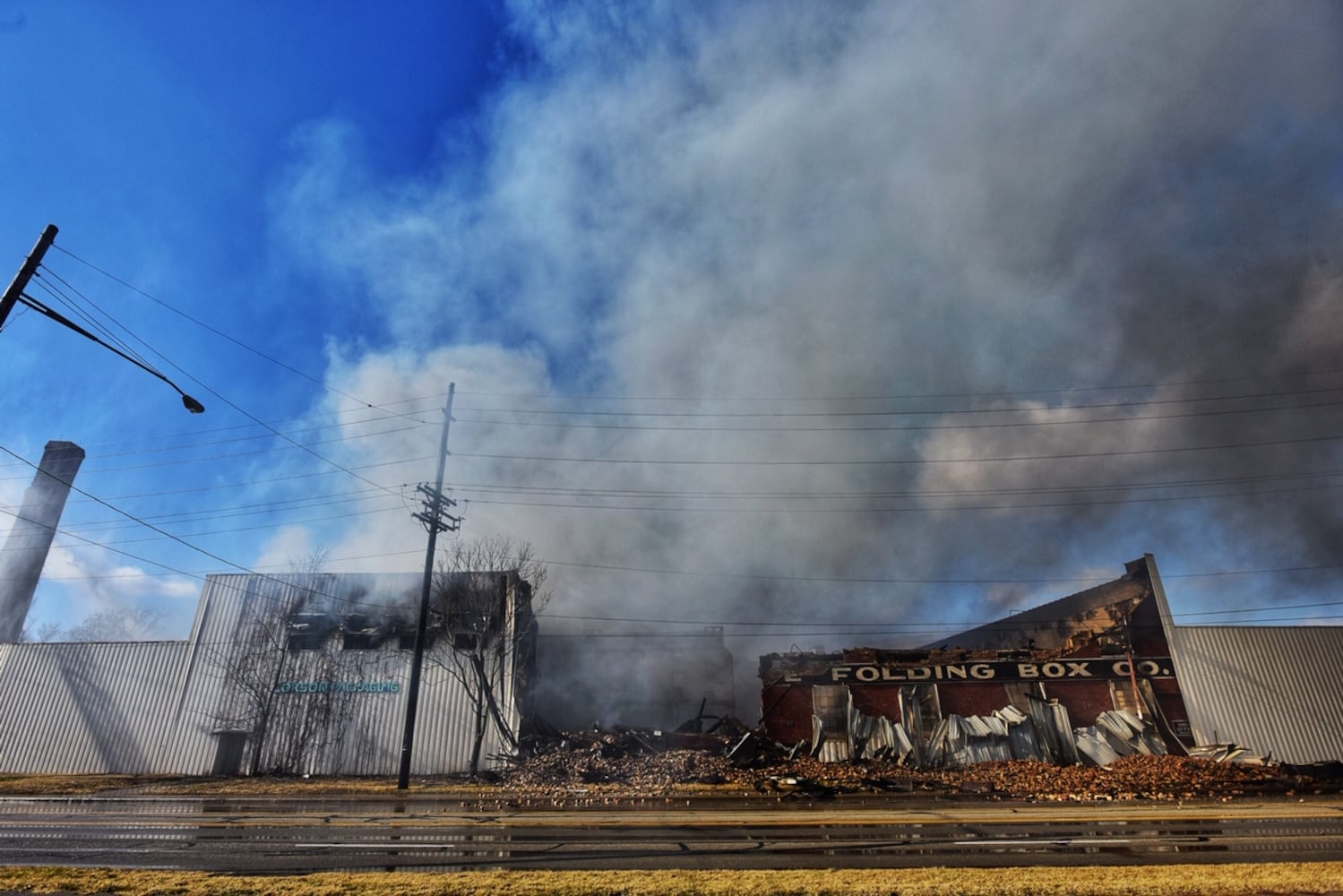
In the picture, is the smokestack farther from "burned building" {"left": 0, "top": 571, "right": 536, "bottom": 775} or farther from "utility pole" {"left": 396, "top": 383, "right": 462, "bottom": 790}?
"utility pole" {"left": 396, "top": 383, "right": 462, "bottom": 790}

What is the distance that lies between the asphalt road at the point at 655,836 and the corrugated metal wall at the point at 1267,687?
496 inches

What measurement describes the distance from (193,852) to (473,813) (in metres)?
6.23

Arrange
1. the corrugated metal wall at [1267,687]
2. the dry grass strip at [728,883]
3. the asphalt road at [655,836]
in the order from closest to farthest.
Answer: the dry grass strip at [728,883] → the asphalt road at [655,836] → the corrugated metal wall at [1267,687]

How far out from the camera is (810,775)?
73.2ft

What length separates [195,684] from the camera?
27.9 m

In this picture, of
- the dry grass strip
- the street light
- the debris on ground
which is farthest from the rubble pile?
the street light

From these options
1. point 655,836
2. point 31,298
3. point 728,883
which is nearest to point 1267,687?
point 655,836

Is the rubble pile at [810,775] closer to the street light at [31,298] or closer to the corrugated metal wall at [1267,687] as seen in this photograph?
the corrugated metal wall at [1267,687]

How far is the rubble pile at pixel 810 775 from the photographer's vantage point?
19016mm

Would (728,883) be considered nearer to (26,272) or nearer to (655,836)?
(655,836)

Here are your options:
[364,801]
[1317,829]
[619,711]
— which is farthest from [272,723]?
[1317,829]

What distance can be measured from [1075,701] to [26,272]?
32.3 metres

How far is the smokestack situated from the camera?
3734 centimetres

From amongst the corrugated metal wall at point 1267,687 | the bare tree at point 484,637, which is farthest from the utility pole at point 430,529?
the corrugated metal wall at point 1267,687
